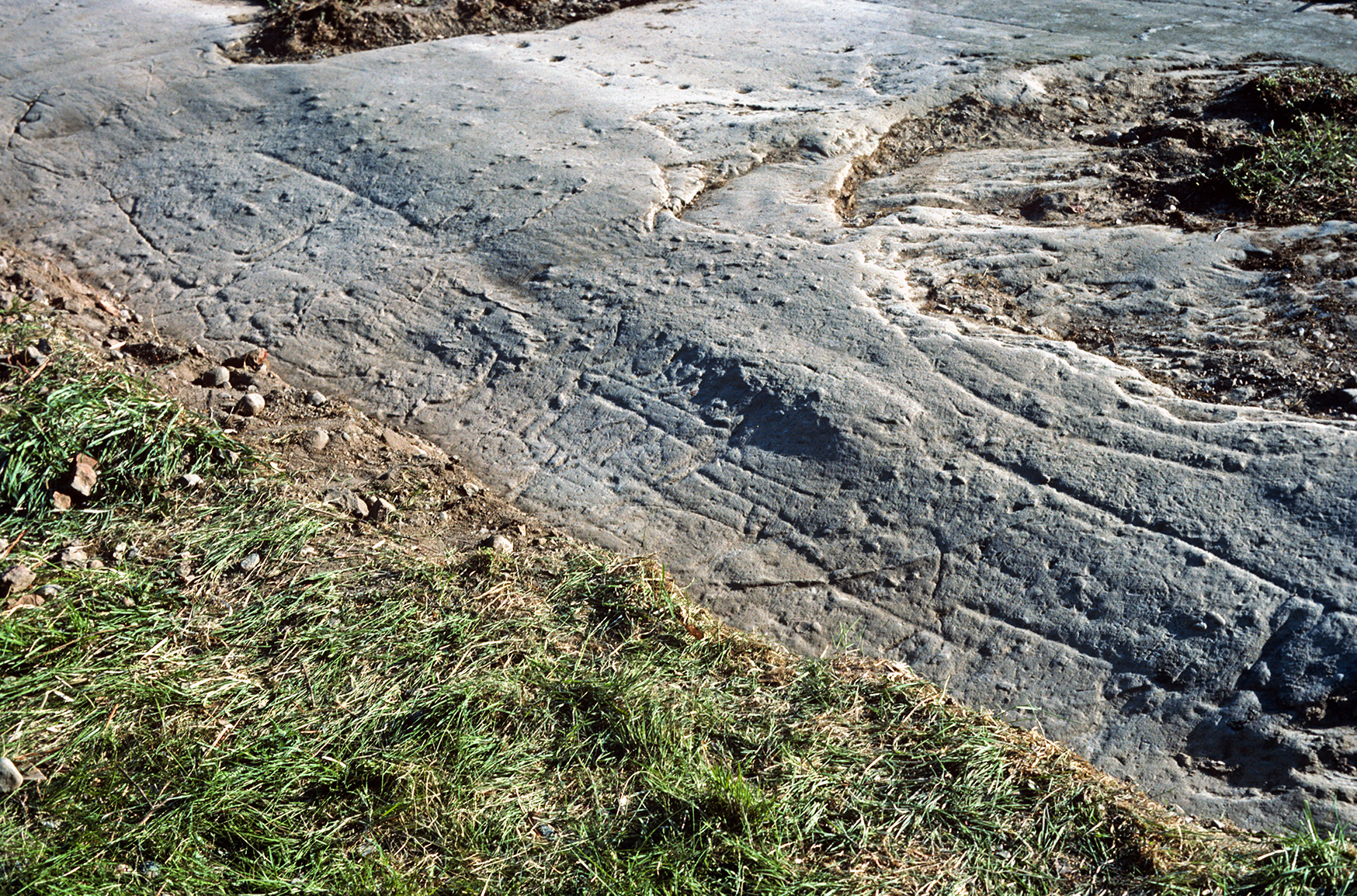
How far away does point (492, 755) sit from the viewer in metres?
2.31

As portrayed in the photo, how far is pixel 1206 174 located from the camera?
4098 millimetres

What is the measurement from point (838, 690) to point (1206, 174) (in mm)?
2872

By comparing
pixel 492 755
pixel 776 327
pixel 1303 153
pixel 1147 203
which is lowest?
pixel 492 755

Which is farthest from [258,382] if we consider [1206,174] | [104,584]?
[1206,174]

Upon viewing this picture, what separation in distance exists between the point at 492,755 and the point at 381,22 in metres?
5.06

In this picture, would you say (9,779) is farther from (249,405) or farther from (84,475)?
(249,405)

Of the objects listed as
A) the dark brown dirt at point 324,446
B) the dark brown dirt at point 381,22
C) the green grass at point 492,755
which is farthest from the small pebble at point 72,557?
the dark brown dirt at point 381,22

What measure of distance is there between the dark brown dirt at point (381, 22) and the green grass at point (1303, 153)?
3644 mm

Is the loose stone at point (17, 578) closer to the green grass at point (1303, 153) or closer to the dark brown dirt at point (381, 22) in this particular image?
the dark brown dirt at point (381, 22)

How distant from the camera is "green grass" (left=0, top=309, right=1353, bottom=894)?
2.06m

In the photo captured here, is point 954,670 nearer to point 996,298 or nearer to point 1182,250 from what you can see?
point 996,298

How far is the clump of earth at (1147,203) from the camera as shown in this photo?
3.15m

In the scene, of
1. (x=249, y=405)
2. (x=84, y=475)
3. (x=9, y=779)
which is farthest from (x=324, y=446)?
(x=9, y=779)

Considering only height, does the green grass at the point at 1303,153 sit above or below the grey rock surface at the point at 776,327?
above
